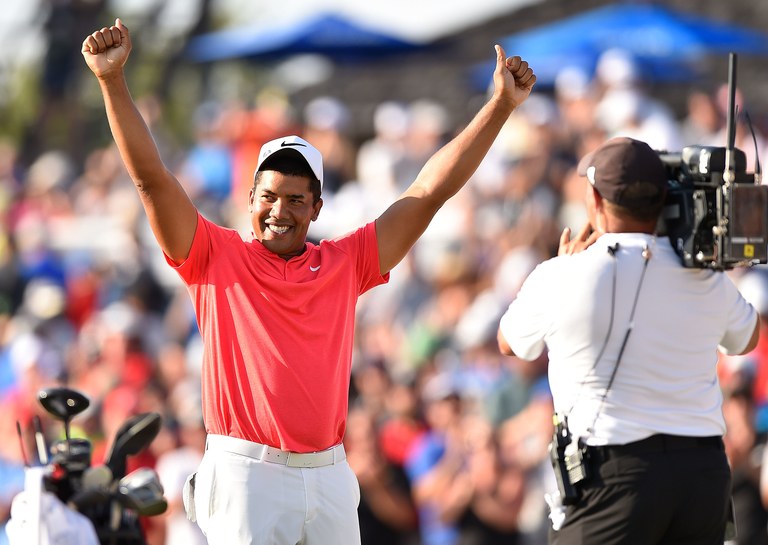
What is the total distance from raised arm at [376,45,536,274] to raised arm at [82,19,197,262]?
2.86 feet

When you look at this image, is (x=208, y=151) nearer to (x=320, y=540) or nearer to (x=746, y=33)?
(x=746, y=33)

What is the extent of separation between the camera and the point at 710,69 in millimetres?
18406

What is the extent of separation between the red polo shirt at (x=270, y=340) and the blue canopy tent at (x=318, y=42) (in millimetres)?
12401

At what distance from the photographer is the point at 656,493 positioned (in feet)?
18.3

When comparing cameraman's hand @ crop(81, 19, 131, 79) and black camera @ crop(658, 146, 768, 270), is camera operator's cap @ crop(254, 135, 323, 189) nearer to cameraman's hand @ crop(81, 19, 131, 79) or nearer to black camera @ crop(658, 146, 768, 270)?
cameraman's hand @ crop(81, 19, 131, 79)

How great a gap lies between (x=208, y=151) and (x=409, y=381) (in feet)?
19.5

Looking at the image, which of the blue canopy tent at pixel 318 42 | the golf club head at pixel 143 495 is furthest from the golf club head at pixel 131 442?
the blue canopy tent at pixel 318 42

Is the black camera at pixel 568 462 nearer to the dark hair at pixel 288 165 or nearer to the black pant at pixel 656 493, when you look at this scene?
the black pant at pixel 656 493

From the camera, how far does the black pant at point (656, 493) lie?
18.3 ft

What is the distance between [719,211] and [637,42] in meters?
9.82

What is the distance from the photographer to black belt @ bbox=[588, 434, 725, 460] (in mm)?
5621

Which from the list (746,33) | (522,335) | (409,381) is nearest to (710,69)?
(746,33)

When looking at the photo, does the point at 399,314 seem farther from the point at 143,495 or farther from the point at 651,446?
the point at 651,446

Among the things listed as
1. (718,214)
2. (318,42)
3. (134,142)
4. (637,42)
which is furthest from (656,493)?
(318,42)
